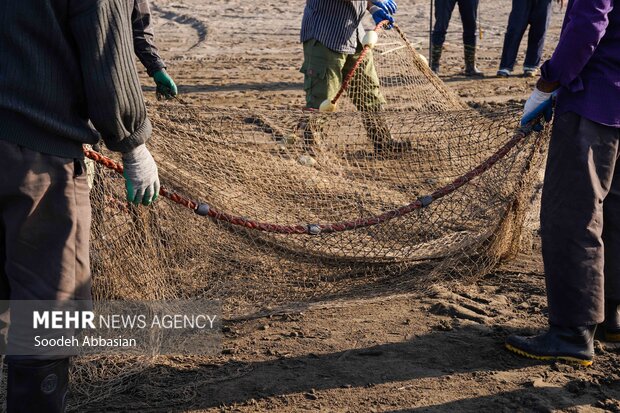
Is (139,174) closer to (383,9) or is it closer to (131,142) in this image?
(131,142)

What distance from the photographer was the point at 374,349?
3.89 m

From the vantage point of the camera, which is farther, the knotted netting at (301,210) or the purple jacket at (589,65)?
the knotted netting at (301,210)

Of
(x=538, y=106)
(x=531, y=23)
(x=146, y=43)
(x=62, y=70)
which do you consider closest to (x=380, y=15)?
(x=146, y=43)

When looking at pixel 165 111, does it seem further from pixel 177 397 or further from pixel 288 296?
pixel 177 397

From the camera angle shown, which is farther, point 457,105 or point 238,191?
point 457,105

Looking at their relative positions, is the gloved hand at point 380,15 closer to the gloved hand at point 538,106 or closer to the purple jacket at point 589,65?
the gloved hand at point 538,106

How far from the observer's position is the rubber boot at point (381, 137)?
4.95m

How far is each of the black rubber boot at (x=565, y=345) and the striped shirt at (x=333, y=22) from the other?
2.95 m

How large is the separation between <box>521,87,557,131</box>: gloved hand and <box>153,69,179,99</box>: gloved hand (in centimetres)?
175

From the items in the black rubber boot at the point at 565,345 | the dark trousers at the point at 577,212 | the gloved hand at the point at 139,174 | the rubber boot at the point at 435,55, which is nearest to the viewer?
the gloved hand at the point at 139,174

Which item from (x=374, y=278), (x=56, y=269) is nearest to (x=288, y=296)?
(x=374, y=278)

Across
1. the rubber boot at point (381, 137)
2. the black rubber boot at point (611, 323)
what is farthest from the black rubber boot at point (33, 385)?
the rubber boot at point (381, 137)

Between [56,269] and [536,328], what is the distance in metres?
2.33

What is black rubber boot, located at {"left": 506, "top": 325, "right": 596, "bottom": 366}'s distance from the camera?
12.1 ft
